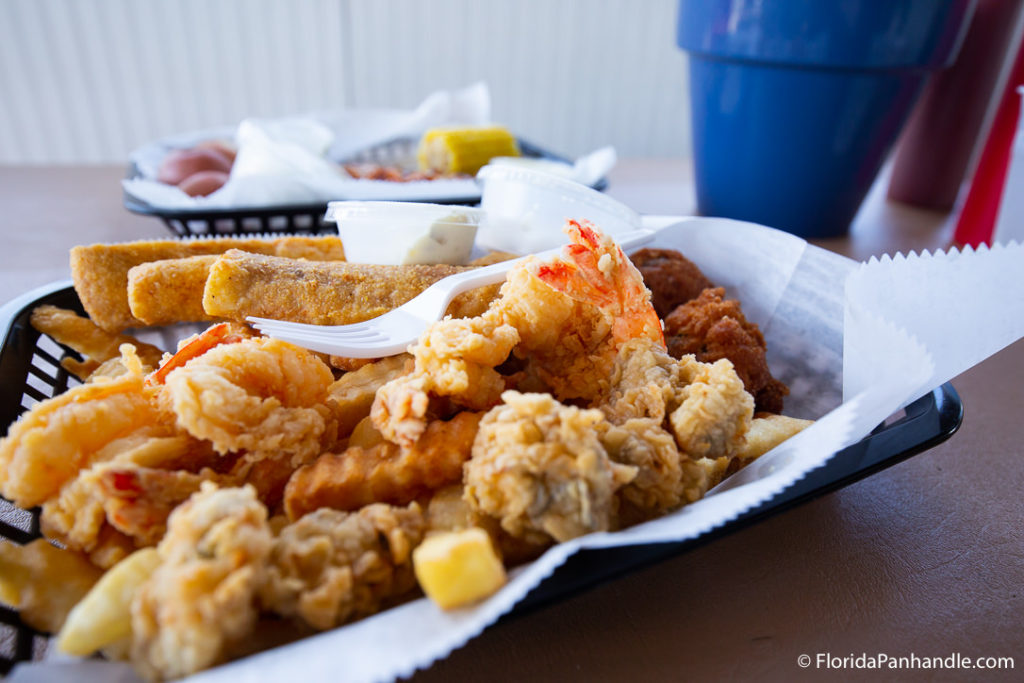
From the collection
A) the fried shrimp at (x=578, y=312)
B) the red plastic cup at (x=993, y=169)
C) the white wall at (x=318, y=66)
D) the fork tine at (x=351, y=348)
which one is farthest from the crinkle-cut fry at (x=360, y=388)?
the white wall at (x=318, y=66)

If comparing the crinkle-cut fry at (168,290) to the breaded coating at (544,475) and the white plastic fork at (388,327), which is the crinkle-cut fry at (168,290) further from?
the breaded coating at (544,475)

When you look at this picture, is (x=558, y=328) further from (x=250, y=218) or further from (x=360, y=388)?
(x=250, y=218)

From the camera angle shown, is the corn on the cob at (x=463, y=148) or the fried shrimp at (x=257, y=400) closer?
the fried shrimp at (x=257, y=400)

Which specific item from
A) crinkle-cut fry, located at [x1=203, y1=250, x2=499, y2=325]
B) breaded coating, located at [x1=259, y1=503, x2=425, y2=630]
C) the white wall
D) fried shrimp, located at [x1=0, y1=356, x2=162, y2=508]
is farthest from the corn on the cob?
the white wall

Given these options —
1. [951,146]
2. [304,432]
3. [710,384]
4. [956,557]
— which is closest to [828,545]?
[956,557]

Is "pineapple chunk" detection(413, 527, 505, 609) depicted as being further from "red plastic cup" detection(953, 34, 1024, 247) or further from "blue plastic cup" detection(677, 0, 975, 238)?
"red plastic cup" detection(953, 34, 1024, 247)

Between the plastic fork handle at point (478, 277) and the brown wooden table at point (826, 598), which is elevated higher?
the plastic fork handle at point (478, 277)

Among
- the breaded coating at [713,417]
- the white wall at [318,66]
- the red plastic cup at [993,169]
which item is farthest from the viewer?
the white wall at [318,66]

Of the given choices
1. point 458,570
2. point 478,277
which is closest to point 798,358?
point 478,277
